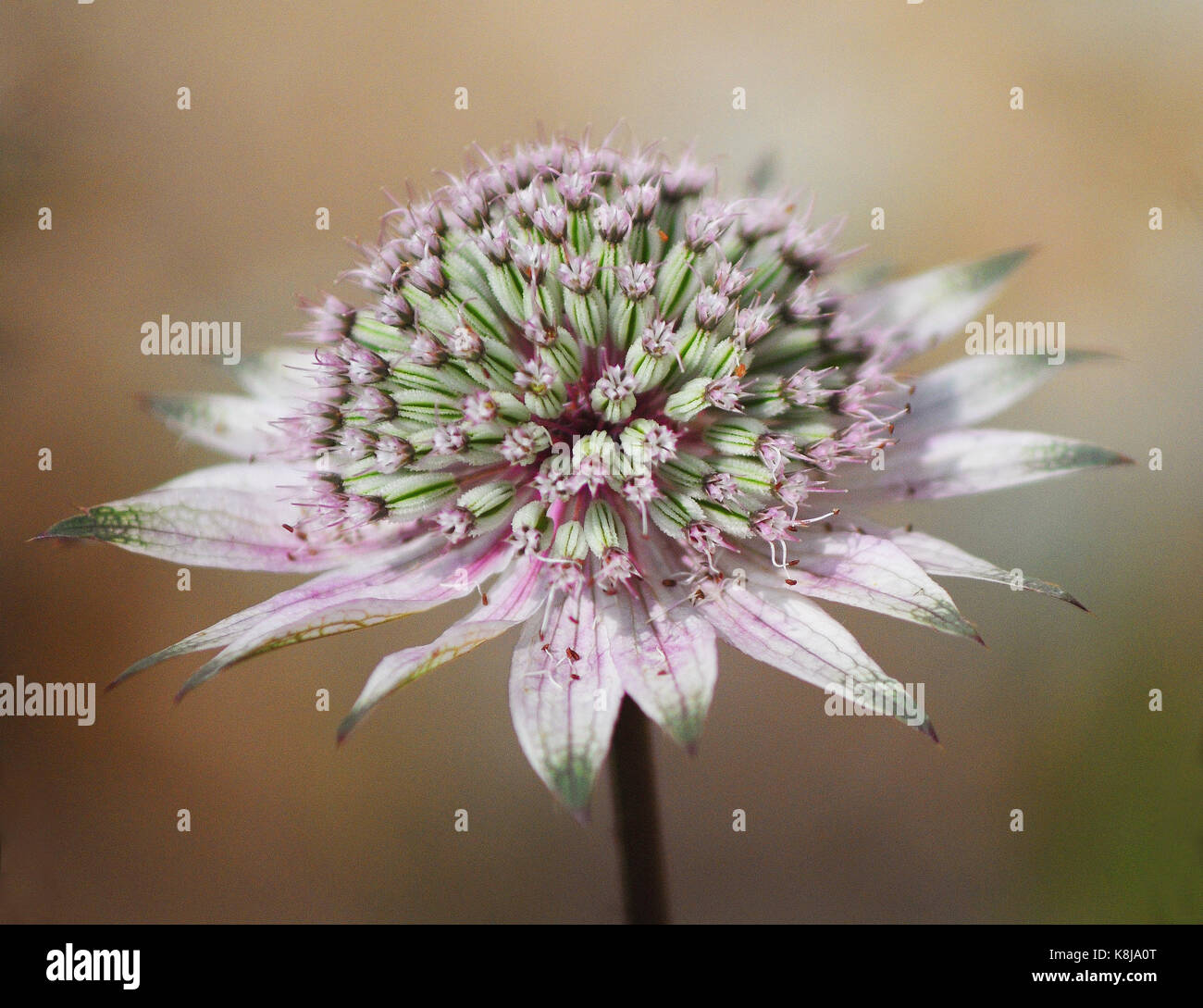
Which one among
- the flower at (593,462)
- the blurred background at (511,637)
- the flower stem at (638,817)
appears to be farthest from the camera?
the blurred background at (511,637)

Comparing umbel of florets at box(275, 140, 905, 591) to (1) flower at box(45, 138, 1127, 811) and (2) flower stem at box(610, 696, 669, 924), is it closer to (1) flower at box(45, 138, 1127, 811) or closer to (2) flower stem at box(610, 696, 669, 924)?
(1) flower at box(45, 138, 1127, 811)

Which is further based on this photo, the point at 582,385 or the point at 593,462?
the point at 582,385

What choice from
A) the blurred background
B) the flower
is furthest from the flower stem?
the blurred background

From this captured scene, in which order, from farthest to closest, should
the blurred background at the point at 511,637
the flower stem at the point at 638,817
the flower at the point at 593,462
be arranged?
the blurred background at the point at 511,637, the flower stem at the point at 638,817, the flower at the point at 593,462

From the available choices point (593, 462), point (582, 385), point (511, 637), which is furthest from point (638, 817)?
point (511, 637)

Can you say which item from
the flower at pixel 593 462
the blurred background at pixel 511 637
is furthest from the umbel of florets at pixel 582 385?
the blurred background at pixel 511 637

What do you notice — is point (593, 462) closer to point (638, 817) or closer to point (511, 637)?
point (638, 817)

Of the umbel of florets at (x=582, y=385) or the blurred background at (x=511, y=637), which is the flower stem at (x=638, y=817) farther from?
the blurred background at (x=511, y=637)
